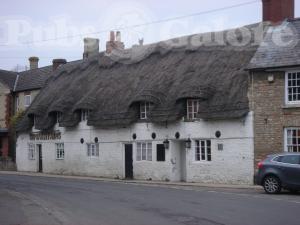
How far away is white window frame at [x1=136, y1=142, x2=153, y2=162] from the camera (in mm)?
32500

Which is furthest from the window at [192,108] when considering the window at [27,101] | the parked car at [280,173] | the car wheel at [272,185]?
the window at [27,101]

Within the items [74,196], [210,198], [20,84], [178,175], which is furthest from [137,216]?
[20,84]

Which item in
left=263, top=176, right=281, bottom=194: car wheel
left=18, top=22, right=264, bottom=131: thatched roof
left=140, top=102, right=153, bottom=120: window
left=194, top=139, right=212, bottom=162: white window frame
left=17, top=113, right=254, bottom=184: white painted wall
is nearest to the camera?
left=263, top=176, right=281, bottom=194: car wheel

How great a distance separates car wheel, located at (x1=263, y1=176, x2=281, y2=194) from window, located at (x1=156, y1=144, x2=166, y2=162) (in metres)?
10.7

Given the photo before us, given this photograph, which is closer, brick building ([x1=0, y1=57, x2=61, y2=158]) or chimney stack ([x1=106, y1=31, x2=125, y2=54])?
chimney stack ([x1=106, y1=31, x2=125, y2=54])

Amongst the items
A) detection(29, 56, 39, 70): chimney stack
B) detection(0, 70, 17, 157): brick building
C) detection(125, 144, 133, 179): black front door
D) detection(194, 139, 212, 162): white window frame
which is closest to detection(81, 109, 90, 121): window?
detection(125, 144, 133, 179): black front door

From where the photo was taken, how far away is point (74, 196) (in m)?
20.8

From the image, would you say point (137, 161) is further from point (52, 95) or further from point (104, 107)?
point (52, 95)

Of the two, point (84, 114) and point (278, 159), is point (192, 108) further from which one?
point (84, 114)

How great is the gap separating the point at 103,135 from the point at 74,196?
14903mm

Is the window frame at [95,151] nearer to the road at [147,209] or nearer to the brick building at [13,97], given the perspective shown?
the brick building at [13,97]

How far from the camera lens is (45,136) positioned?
41.6 meters

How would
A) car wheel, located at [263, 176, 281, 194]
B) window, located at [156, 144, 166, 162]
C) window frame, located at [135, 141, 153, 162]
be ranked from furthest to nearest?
1. window frame, located at [135, 141, 153, 162]
2. window, located at [156, 144, 166, 162]
3. car wheel, located at [263, 176, 281, 194]

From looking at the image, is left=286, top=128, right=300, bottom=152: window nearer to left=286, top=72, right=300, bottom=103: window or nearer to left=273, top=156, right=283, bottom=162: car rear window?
left=286, top=72, right=300, bottom=103: window
